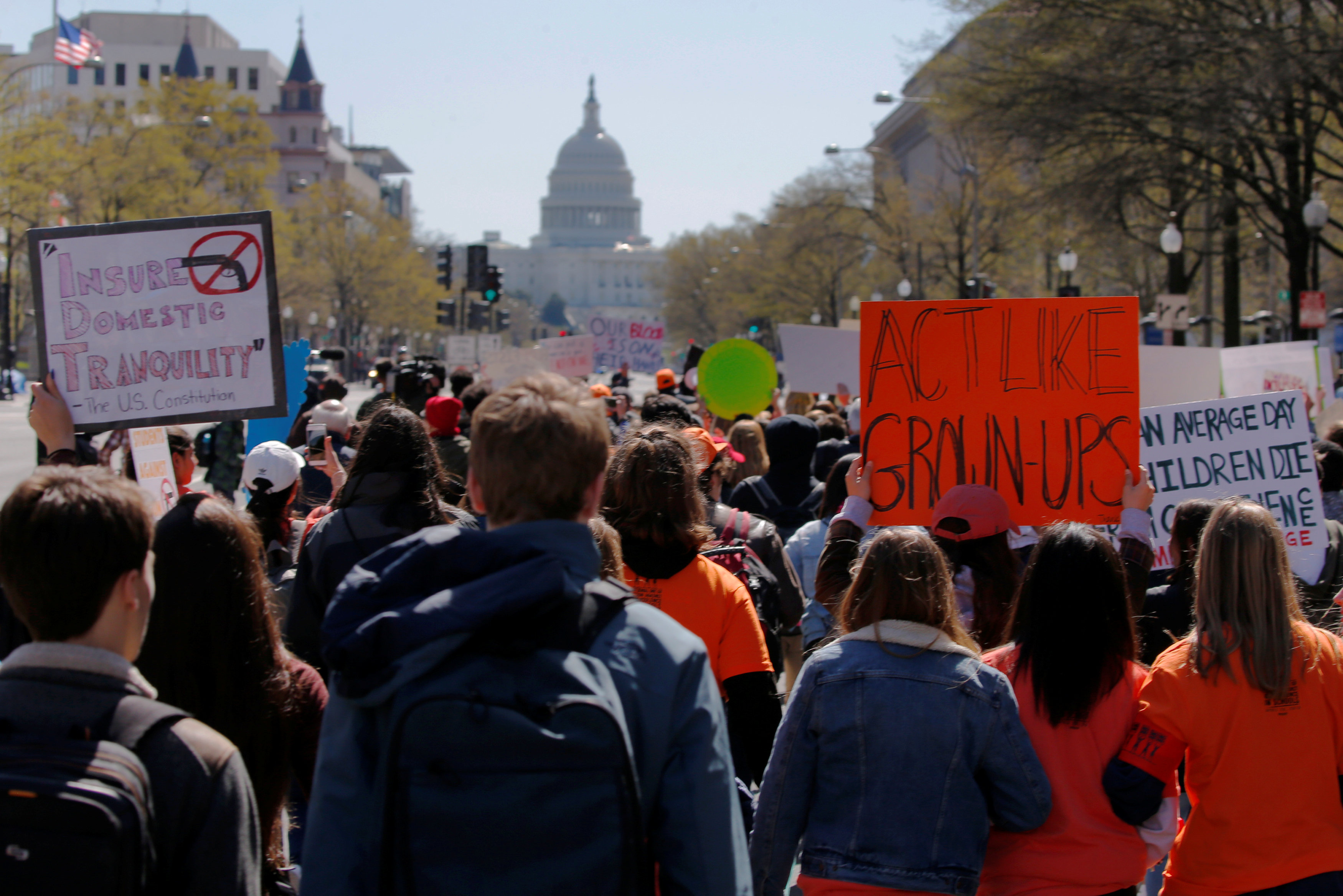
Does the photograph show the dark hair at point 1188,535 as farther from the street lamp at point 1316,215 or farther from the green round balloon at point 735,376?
the street lamp at point 1316,215

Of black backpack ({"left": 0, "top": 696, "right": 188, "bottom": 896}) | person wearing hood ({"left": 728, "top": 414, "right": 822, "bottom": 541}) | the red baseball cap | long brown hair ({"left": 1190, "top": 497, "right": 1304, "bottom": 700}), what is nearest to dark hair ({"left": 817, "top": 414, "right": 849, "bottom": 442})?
person wearing hood ({"left": 728, "top": 414, "right": 822, "bottom": 541})

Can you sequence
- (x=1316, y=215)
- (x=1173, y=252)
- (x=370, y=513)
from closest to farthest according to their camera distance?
(x=370, y=513) < (x=1316, y=215) < (x=1173, y=252)

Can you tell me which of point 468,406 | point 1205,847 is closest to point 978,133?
point 468,406

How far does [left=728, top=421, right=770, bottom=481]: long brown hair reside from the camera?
7.82 metres

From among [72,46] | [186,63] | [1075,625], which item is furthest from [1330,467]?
[186,63]

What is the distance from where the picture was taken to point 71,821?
1903 mm

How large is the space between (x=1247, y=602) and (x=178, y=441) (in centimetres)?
502

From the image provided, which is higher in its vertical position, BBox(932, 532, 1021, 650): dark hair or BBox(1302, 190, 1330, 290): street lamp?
BBox(1302, 190, 1330, 290): street lamp

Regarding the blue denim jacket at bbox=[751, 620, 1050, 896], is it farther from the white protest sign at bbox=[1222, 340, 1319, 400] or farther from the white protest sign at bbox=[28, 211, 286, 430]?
the white protest sign at bbox=[1222, 340, 1319, 400]

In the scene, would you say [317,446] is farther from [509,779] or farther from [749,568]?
[509,779]

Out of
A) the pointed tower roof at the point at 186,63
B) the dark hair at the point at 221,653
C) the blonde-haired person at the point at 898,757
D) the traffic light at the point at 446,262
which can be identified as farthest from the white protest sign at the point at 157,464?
the pointed tower roof at the point at 186,63

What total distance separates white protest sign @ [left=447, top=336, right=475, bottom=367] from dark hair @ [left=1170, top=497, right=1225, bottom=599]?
22002 mm

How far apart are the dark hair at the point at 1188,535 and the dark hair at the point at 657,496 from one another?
4.92 ft

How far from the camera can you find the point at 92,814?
1906mm
